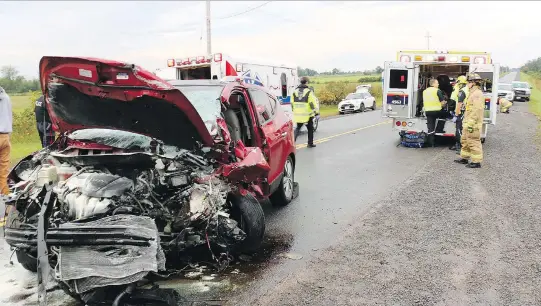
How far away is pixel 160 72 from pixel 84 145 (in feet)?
42.0

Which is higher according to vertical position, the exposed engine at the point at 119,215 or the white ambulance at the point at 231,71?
the white ambulance at the point at 231,71

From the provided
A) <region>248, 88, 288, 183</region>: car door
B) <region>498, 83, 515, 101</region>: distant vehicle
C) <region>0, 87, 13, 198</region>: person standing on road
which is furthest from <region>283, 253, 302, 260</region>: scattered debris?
<region>498, 83, 515, 101</region>: distant vehicle

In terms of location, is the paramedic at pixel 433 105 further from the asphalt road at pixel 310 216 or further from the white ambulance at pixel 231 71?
the white ambulance at pixel 231 71

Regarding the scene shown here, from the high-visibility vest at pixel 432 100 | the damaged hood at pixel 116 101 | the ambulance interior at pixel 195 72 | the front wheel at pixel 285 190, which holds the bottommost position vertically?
the front wheel at pixel 285 190

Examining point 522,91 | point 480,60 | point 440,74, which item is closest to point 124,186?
point 480,60

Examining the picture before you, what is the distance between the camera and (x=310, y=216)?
6.79 meters

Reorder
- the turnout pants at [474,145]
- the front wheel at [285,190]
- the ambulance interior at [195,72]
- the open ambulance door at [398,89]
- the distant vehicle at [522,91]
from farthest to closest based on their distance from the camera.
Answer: the distant vehicle at [522,91], the ambulance interior at [195,72], the open ambulance door at [398,89], the turnout pants at [474,145], the front wheel at [285,190]

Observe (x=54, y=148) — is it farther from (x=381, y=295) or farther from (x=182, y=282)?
(x=381, y=295)

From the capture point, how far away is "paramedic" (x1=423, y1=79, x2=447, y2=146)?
12883mm

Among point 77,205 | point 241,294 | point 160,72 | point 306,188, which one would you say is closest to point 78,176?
point 77,205

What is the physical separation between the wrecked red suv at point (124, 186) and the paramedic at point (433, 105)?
8.94 m

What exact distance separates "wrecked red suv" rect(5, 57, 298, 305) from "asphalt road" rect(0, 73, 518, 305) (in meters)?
0.31

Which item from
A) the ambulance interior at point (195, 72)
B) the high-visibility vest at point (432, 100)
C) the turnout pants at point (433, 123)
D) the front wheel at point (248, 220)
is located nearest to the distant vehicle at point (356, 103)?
the ambulance interior at point (195, 72)

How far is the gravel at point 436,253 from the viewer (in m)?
4.20
